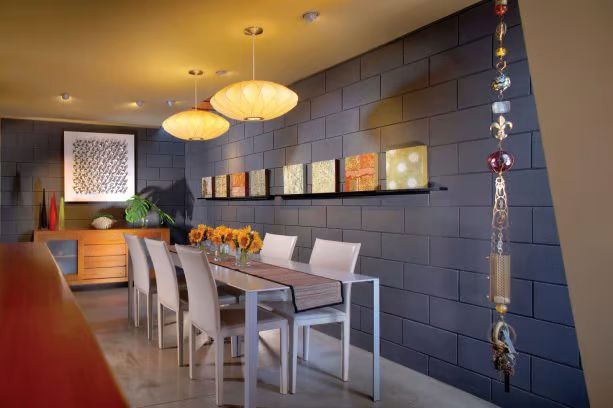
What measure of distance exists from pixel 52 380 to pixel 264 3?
2763mm

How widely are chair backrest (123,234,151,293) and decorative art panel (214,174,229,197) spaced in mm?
1821

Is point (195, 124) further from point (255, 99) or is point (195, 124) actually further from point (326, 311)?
point (326, 311)

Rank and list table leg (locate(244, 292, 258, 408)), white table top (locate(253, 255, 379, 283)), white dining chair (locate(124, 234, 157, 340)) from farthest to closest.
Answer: white dining chair (locate(124, 234, 157, 340)), white table top (locate(253, 255, 379, 283)), table leg (locate(244, 292, 258, 408))

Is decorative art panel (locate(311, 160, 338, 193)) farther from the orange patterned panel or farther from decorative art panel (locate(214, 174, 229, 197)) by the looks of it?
decorative art panel (locate(214, 174, 229, 197))

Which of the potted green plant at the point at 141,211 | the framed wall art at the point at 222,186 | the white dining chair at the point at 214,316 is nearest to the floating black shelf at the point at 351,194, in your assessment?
the framed wall art at the point at 222,186

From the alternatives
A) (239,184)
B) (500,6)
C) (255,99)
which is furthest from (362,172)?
(239,184)

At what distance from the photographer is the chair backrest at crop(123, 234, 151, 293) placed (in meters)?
4.00

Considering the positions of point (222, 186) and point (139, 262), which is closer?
point (139, 262)

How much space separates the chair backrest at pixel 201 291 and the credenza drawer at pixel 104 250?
3.78m

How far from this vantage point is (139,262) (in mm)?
4160

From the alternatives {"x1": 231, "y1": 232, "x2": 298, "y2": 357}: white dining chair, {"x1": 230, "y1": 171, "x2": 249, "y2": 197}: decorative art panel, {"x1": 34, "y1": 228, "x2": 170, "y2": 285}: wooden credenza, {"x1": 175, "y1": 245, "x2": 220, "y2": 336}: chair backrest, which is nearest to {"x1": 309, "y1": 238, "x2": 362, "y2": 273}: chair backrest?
{"x1": 231, "y1": 232, "x2": 298, "y2": 357}: white dining chair

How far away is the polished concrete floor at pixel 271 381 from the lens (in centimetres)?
278

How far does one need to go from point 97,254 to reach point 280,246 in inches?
133

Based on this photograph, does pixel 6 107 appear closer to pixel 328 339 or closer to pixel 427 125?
pixel 328 339
